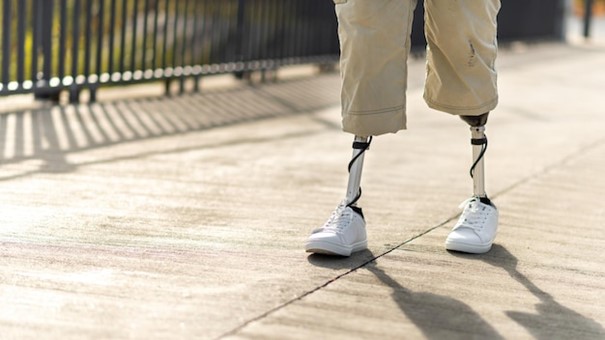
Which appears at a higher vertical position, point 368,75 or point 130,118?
point 368,75

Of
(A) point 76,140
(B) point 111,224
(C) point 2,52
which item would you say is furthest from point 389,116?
(C) point 2,52

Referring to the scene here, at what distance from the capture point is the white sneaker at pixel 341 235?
4.25 meters

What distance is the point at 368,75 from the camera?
4.34 metres

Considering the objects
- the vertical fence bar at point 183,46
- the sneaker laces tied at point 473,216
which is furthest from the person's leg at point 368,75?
the vertical fence bar at point 183,46

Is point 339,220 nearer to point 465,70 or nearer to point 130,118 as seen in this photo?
point 465,70

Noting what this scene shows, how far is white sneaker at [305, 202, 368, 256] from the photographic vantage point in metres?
4.25

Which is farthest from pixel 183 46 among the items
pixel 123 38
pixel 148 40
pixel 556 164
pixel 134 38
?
pixel 556 164

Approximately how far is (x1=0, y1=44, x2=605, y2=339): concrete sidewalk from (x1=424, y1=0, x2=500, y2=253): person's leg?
0.12 metres

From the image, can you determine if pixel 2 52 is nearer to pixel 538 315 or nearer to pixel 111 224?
pixel 111 224

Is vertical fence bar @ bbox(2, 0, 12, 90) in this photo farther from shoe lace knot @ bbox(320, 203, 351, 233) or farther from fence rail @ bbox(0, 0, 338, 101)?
shoe lace knot @ bbox(320, 203, 351, 233)

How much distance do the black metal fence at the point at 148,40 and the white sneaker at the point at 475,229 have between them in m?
4.34

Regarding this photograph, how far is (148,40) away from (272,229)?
5.60 metres

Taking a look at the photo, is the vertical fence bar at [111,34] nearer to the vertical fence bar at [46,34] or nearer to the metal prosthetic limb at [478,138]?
the vertical fence bar at [46,34]

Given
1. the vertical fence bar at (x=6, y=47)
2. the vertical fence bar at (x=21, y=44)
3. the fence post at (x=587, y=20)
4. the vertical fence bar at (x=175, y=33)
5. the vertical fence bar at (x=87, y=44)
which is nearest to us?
→ the vertical fence bar at (x=6, y=47)
